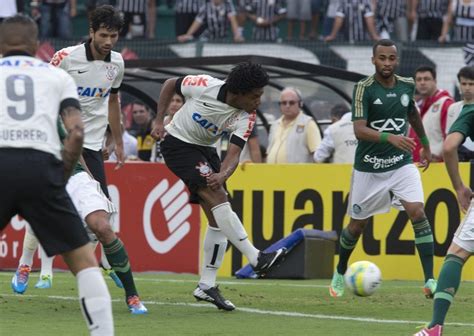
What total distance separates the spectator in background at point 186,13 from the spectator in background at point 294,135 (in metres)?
6.72

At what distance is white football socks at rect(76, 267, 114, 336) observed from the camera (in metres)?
7.29

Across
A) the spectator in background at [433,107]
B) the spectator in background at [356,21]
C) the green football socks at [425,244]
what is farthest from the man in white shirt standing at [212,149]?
the spectator in background at [356,21]

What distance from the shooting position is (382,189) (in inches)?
478

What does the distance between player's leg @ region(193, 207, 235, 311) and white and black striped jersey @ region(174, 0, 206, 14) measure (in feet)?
40.5

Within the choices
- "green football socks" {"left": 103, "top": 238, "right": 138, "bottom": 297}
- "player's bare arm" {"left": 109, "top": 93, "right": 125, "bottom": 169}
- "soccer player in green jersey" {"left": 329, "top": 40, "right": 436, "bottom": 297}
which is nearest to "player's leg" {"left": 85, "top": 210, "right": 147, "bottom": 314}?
"green football socks" {"left": 103, "top": 238, "right": 138, "bottom": 297}

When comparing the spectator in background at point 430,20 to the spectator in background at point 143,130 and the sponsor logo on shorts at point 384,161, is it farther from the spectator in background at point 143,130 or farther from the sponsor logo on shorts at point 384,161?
the sponsor logo on shorts at point 384,161

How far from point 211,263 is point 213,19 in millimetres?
12254

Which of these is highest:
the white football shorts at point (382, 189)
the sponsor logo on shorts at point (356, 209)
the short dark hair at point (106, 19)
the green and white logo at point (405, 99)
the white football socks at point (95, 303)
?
the short dark hair at point (106, 19)

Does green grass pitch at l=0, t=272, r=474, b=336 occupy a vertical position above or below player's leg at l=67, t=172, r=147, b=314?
below

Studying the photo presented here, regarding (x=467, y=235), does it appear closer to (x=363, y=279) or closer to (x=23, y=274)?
(x=363, y=279)

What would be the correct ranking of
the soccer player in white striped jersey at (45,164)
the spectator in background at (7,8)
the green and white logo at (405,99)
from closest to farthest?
the soccer player in white striped jersey at (45,164) → the green and white logo at (405,99) → the spectator in background at (7,8)

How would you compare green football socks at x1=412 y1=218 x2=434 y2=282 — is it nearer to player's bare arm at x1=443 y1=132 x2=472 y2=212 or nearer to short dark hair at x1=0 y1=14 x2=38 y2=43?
player's bare arm at x1=443 y1=132 x2=472 y2=212

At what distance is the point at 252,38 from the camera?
23375mm

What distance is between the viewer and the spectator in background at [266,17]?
23.2 meters
